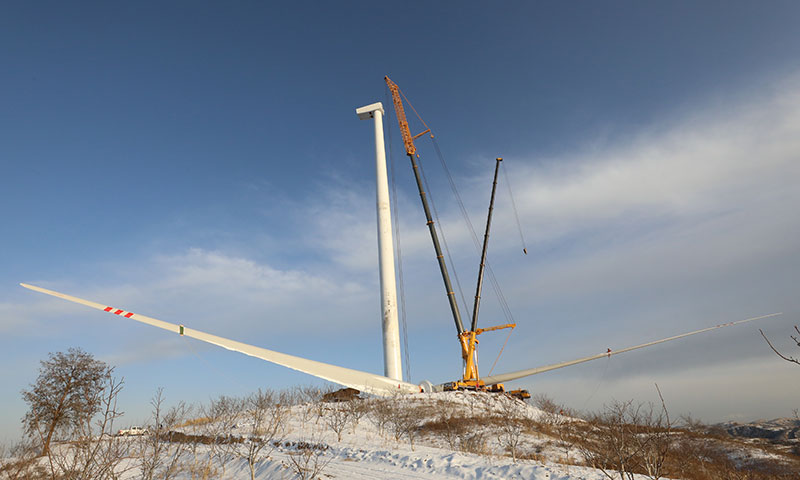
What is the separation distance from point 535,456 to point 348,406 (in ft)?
70.6

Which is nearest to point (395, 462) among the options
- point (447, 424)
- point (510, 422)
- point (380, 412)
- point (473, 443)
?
point (473, 443)

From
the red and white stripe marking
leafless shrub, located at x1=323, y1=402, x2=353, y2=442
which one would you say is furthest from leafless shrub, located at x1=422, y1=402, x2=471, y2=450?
the red and white stripe marking

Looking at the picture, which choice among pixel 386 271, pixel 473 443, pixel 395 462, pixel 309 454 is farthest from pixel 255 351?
pixel 386 271

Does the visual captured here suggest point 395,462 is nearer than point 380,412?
Yes

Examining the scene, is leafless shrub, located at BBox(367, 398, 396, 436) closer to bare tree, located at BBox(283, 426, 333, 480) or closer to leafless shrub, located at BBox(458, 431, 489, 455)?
bare tree, located at BBox(283, 426, 333, 480)

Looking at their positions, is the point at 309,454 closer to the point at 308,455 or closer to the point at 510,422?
the point at 308,455

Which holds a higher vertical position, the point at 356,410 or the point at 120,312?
the point at 120,312

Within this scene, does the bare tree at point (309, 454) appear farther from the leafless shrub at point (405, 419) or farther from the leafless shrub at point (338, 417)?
the leafless shrub at point (405, 419)

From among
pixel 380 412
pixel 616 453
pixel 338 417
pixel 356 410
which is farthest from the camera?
pixel 356 410

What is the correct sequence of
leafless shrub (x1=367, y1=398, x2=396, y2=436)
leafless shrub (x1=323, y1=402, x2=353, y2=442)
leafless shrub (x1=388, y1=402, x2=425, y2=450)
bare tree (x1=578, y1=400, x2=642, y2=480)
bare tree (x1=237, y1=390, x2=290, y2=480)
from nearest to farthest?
bare tree (x1=578, y1=400, x2=642, y2=480), bare tree (x1=237, y1=390, x2=290, y2=480), leafless shrub (x1=323, y1=402, x2=353, y2=442), leafless shrub (x1=388, y1=402, x2=425, y2=450), leafless shrub (x1=367, y1=398, x2=396, y2=436)

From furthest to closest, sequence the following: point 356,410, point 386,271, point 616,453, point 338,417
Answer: point 386,271 < point 356,410 < point 338,417 < point 616,453

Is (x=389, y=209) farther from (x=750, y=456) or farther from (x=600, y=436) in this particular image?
(x=750, y=456)

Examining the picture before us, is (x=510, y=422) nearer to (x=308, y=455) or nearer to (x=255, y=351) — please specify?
(x=308, y=455)

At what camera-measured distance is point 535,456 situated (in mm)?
27859
